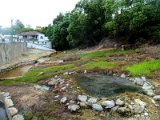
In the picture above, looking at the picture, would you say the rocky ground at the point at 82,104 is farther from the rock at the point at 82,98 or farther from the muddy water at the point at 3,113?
the muddy water at the point at 3,113

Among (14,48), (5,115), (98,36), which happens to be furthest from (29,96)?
(98,36)

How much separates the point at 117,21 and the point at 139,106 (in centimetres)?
2263

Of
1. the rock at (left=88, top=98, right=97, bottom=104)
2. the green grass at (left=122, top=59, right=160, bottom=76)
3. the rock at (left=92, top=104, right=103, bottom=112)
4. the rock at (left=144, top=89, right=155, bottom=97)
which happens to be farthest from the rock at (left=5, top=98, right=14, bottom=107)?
the green grass at (left=122, top=59, right=160, bottom=76)

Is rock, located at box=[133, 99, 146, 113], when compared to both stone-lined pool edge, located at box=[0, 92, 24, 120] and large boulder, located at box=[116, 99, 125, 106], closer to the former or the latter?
large boulder, located at box=[116, 99, 125, 106]

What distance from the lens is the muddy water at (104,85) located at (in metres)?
14.1

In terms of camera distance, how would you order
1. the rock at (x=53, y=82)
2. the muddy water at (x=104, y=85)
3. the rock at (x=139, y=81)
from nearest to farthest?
1. the muddy water at (x=104, y=85)
2. the rock at (x=139, y=81)
3. the rock at (x=53, y=82)

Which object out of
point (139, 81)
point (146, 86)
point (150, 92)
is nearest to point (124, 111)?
point (150, 92)

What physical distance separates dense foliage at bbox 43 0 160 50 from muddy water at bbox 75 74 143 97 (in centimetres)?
1333

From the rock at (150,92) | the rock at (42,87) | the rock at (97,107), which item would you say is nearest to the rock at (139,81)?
the rock at (150,92)

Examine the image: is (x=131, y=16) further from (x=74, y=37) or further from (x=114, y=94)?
(x=74, y=37)

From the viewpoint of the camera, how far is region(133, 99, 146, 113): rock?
11.2 meters

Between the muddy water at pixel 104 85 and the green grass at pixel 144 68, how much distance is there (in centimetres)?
124

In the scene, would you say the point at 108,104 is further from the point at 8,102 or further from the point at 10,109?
the point at 8,102

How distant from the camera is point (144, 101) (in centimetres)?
1214
